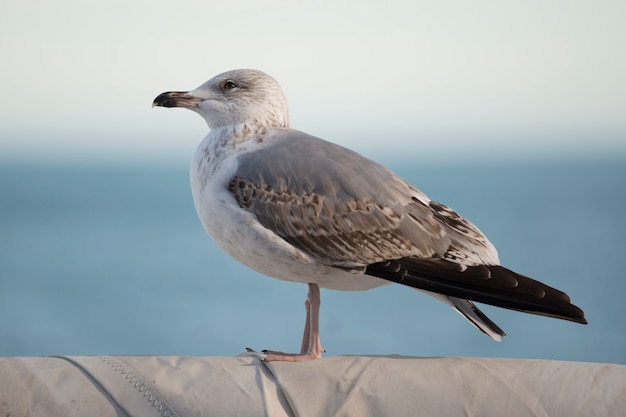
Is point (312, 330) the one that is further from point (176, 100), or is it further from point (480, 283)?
point (176, 100)

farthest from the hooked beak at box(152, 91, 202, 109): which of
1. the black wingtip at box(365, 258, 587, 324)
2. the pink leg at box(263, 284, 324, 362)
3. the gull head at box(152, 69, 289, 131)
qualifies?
the black wingtip at box(365, 258, 587, 324)

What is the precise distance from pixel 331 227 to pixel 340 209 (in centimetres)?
7

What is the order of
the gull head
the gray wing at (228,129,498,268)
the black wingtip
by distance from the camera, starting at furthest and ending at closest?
1. the gull head
2. the gray wing at (228,129,498,268)
3. the black wingtip

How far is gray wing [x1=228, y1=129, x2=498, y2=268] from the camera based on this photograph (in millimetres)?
2668

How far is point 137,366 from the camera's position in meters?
2.34

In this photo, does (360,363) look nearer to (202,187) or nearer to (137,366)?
(137,366)

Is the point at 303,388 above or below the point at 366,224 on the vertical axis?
below

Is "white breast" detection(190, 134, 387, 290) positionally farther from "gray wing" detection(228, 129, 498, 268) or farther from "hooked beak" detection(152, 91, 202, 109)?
"hooked beak" detection(152, 91, 202, 109)

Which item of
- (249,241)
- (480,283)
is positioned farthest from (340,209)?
(480,283)

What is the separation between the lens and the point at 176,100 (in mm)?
2938

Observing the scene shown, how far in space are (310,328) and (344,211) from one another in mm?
385

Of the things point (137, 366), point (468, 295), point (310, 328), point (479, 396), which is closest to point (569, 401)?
point (479, 396)

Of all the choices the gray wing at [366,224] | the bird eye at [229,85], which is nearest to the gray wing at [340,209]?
the gray wing at [366,224]

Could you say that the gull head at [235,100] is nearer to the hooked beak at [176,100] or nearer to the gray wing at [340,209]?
the hooked beak at [176,100]
